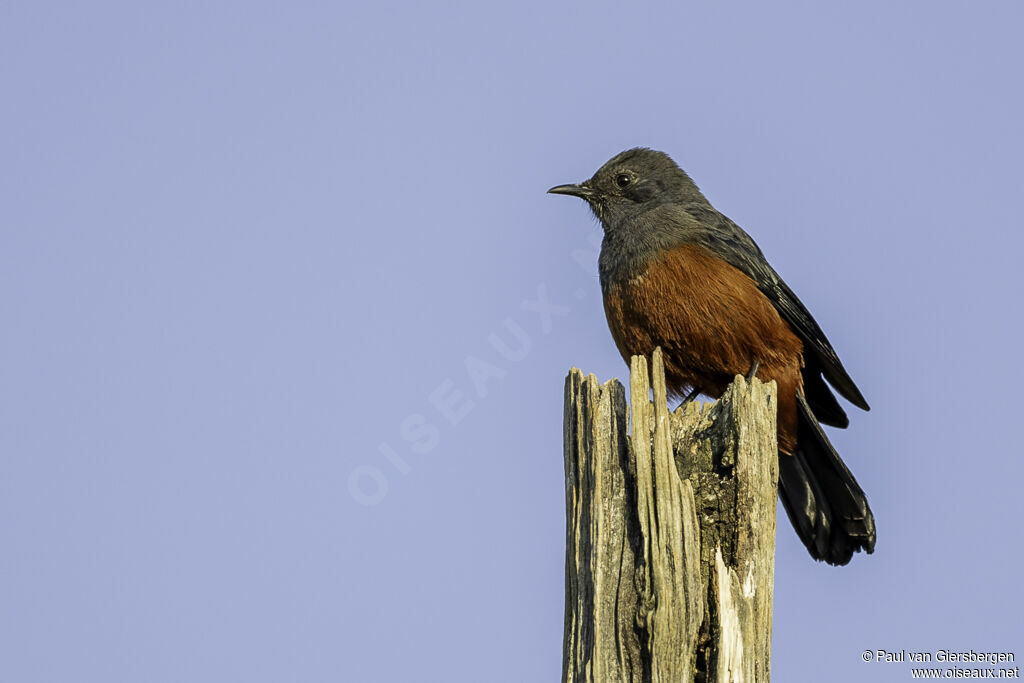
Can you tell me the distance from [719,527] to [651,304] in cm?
272

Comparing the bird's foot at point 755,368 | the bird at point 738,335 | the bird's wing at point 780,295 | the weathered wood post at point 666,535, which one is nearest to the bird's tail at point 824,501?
the bird at point 738,335

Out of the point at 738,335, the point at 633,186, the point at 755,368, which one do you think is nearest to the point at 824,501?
the point at 755,368

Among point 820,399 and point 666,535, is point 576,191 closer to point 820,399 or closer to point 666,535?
point 820,399

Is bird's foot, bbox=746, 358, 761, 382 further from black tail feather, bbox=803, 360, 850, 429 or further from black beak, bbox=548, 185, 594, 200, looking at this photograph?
black beak, bbox=548, 185, 594, 200

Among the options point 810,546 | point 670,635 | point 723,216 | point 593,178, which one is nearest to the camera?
point 670,635

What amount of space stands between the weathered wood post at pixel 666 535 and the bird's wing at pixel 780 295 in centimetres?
264

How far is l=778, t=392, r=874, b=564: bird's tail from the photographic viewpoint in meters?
7.02

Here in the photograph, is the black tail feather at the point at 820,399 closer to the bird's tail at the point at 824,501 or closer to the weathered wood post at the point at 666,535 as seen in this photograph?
Result: the bird's tail at the point at 824,501

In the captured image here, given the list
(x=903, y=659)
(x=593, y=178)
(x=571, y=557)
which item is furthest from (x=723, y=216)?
(x=571, y=557)

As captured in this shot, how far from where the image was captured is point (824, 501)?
714 cm

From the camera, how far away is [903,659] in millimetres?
6164

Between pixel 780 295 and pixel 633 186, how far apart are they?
4.73 ft

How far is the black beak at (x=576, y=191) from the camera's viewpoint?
8.48 meters

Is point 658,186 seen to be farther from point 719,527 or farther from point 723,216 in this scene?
point 719,527
